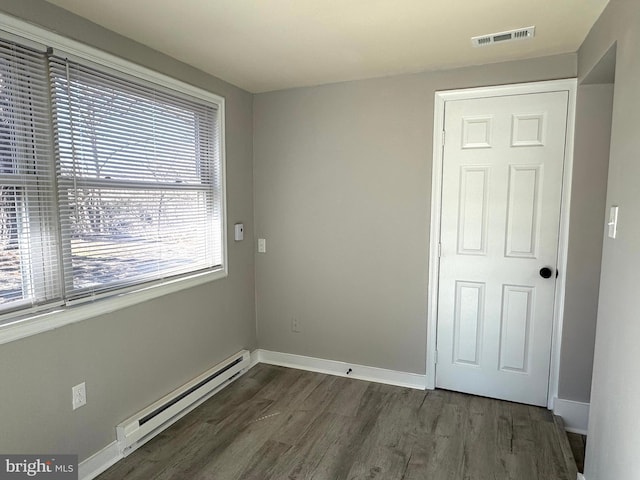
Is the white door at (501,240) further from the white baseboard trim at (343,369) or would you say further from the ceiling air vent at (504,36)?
the ceiling air vent at (504,36)

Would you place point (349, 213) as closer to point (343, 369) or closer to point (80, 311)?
point (343, 369)

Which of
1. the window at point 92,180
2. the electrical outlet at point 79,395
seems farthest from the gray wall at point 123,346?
the window at point 92,180

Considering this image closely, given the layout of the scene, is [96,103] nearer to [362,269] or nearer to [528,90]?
[362,269]

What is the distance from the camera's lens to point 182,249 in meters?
2.71

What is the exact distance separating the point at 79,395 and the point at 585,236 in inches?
121

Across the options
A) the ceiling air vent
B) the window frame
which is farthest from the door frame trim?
the window frame

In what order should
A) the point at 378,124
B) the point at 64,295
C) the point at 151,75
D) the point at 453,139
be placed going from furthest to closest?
1. the point at 378,124
2. the point at 453,139
3. the point at 151,75
4. the point at 64,295

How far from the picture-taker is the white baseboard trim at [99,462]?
6.69 feet

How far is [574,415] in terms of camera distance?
103 inches

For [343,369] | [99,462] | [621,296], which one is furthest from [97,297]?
[621,296]

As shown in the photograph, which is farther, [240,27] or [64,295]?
[240,27]

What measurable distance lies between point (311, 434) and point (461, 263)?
5.13 ft

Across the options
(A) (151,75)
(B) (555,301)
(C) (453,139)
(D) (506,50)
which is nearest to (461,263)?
(B) (555,301)

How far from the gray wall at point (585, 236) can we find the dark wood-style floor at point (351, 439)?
1.33ft
